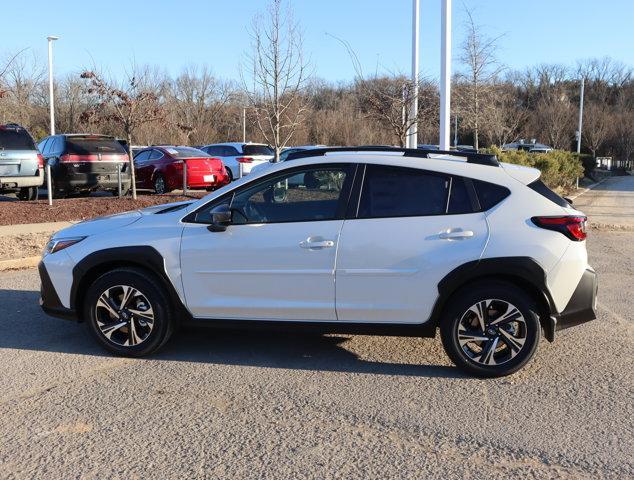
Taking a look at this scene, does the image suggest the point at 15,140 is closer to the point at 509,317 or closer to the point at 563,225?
the point at 509,317

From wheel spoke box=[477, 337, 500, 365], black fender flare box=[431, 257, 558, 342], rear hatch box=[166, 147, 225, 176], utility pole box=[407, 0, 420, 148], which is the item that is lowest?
wheel spoke box=[477, 337, 500, 365]

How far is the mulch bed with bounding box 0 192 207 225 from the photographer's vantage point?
12320mm

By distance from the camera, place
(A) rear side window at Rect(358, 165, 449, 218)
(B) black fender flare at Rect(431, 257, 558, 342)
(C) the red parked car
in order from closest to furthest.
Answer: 1. (B) black fender flare at Rect(431, 257, 558, 342)
2. (A) rear side window at Rect(358, 165, 449, 218)
3. (C) the red parked car

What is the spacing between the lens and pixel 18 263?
8695 mm

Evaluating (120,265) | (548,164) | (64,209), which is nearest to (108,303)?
(120,265)

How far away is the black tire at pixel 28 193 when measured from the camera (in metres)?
15.5

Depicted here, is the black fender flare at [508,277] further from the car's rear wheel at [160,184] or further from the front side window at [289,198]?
the car's rear wheel at [160,184]

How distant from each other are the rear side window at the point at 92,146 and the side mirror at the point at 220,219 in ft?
38.0

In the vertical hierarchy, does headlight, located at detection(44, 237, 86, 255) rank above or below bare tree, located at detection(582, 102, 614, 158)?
below

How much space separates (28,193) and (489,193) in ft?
46.4

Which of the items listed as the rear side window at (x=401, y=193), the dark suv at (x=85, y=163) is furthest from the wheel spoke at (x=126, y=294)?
the dark suv at (x=85, y=163)

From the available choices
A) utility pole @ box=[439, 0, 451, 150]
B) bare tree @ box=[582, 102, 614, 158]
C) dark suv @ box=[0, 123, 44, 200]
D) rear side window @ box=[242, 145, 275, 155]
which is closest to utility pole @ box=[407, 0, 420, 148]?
utility pole @ box=[439, 0, 451, 150]

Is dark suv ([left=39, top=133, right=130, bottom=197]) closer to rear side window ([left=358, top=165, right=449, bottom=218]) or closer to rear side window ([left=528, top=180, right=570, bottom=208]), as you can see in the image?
rear side window ([left=358, top=165, right=449, bottom=218])

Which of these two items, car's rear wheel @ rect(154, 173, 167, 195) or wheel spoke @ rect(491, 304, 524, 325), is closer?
wheel spoke @ rect(491, 304, 524, 325)
